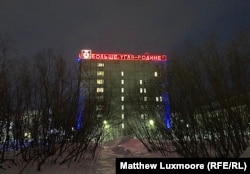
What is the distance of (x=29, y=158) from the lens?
53.9ft

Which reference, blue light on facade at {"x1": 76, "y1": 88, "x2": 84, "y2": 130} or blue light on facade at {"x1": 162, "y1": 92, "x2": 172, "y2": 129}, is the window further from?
blue light on facade at {"x1": 162, "y1": 92, "x2": 172, "y2": 129}

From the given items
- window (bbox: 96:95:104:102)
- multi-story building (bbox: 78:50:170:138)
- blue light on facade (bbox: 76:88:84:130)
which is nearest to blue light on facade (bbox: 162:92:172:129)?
multi-story building (bbox: 78:50:170:138)

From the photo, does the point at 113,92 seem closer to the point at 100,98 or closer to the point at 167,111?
the point at 100,98

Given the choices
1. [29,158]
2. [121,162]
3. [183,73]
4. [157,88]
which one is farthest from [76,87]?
[121,162]

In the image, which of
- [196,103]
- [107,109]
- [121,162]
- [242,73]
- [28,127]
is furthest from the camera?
[107,109]


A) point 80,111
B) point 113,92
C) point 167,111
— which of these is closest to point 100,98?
point 80,111

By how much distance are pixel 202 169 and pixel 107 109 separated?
17.3m

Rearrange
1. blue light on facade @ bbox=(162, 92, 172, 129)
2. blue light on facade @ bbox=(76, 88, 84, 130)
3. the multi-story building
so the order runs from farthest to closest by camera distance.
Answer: blue light on facade @ bbox=(162, 92, 172, 129) < the multi-story building < blue light on facade @ bbox=(76, 88, 84, 130)

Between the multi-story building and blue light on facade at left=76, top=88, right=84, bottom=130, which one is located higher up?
the multi-story building

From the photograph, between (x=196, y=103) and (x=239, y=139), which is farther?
(x=196, y=103)

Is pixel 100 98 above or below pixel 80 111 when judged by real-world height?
above

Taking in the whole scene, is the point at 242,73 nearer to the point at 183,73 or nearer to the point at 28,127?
the point at 183,73

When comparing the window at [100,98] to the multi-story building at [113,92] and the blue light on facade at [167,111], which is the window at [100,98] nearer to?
the multi-story building at [113,92]

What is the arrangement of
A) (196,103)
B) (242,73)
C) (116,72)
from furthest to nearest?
(116,72) → (196,103) → (242,73)
